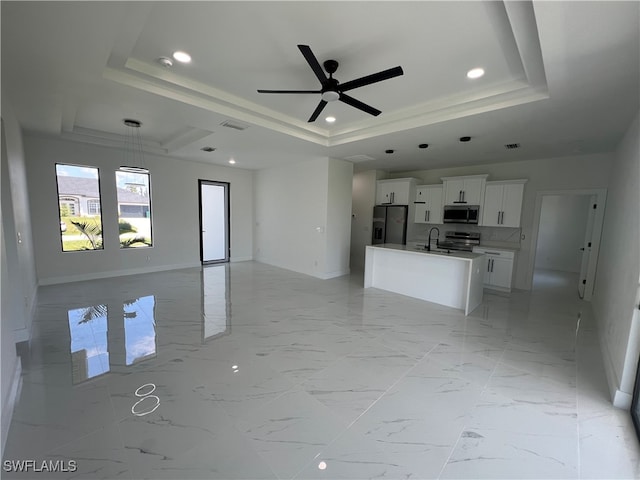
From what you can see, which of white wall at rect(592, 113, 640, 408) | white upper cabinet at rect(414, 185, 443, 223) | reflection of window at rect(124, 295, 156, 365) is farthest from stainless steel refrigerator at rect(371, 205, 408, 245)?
reflection of window at rect(124, 295, 156, 365)

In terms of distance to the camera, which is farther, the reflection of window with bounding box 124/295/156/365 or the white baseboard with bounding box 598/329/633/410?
the reflection of window with bounding box 124/295/156/365

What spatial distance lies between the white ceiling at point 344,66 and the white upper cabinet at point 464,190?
1421 millimetres

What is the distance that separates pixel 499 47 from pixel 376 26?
108 centimetres

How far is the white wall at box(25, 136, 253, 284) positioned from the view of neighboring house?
4.7 inches

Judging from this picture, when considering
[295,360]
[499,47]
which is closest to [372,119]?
[499,47]

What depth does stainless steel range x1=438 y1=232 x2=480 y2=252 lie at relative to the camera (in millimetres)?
6113

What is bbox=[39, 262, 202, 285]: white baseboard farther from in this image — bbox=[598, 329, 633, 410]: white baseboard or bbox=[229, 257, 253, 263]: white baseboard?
bbox=[598, 329, 633, 410]: white baseboard

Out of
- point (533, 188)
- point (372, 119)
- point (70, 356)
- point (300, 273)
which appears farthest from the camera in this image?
point (300, 273)

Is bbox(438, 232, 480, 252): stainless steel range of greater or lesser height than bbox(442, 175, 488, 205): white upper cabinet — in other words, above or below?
below

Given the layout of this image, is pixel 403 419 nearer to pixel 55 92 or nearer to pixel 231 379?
pixel 231 379

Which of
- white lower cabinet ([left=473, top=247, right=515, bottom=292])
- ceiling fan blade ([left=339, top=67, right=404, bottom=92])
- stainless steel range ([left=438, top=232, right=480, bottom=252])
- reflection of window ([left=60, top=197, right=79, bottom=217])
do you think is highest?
ceiling fan blade ([left=339, top=67, right=404, bottom=92])

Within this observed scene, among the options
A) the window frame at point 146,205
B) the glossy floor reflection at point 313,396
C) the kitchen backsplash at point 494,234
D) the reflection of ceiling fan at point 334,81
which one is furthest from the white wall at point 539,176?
the window frame at point 146,205

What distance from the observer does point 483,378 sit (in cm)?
246

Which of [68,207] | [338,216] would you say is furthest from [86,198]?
[338,216]
